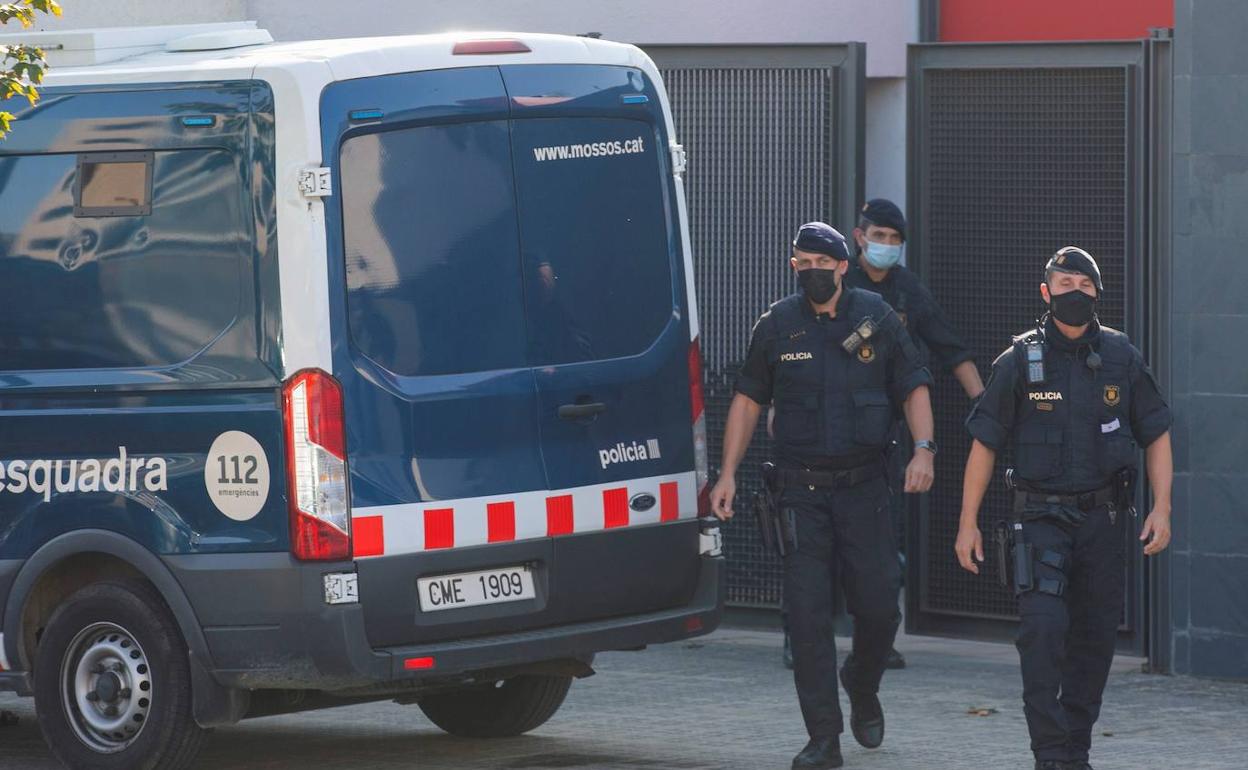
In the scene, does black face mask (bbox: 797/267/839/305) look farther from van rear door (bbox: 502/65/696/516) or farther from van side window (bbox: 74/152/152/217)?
van side window (bbox: 74/152/152/217)

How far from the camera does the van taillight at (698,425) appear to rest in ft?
25.0

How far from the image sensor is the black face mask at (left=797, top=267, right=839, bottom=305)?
7594 mm

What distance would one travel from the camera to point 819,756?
7410 mm

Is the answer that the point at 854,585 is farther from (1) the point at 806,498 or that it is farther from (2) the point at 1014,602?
(2) the point at 1014,602

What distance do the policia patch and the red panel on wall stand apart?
4.45m

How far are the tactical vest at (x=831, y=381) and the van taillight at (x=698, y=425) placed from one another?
264 mm

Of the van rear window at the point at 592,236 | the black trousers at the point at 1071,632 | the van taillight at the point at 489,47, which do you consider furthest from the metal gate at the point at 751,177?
the black trousers at the point at 1071,632

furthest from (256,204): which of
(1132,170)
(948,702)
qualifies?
(1132,170)

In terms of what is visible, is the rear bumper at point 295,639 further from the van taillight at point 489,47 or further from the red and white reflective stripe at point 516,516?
the van taillight at point 489,47

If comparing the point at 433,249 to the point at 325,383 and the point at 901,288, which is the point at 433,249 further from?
the point at 901,288

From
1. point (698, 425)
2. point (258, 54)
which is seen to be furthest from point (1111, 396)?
point (258, 54)

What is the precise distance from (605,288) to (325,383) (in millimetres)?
1126

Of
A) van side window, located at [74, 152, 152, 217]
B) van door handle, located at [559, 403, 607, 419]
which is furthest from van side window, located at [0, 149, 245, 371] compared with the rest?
van door handle, located at [559, 403, 607, 419]

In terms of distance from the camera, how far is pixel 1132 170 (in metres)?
9.39
